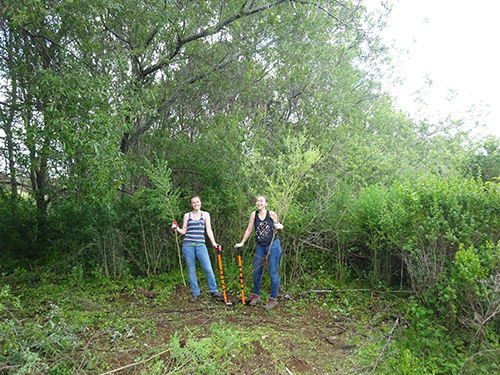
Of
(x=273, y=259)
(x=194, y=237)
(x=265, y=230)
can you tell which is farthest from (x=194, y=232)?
(x=273, y=259)

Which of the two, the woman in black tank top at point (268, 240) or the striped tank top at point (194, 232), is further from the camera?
the striped tank top at point (194, 232)

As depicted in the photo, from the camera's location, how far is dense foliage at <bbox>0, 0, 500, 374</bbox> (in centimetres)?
389

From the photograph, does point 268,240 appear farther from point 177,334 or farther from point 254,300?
point 177,334

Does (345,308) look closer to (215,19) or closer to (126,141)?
(126,141)

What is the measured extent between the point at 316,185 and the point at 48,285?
5993 mm

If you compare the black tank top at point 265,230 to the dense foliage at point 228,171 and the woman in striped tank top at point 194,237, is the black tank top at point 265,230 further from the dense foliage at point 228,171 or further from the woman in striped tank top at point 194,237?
the woman in striped tank top at point 194,237

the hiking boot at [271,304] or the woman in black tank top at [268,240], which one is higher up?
→ the woman in black tank top at [268,240]

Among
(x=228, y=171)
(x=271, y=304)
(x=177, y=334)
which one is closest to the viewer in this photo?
(x=177, y=334)

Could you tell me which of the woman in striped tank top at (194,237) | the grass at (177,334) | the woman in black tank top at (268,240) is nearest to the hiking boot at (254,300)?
the grass at (177,334)

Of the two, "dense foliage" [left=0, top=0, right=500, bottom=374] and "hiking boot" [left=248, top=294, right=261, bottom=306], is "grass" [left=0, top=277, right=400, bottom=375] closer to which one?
"hiking boot" [left=248, top=294, right=261, bottom=306]

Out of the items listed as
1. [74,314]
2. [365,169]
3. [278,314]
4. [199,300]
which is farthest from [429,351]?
[365,169]

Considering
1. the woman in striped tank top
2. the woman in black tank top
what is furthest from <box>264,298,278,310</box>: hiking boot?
the woman in striped tank top

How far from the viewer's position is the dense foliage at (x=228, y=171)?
12.8 feet

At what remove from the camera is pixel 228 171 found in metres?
7.36
